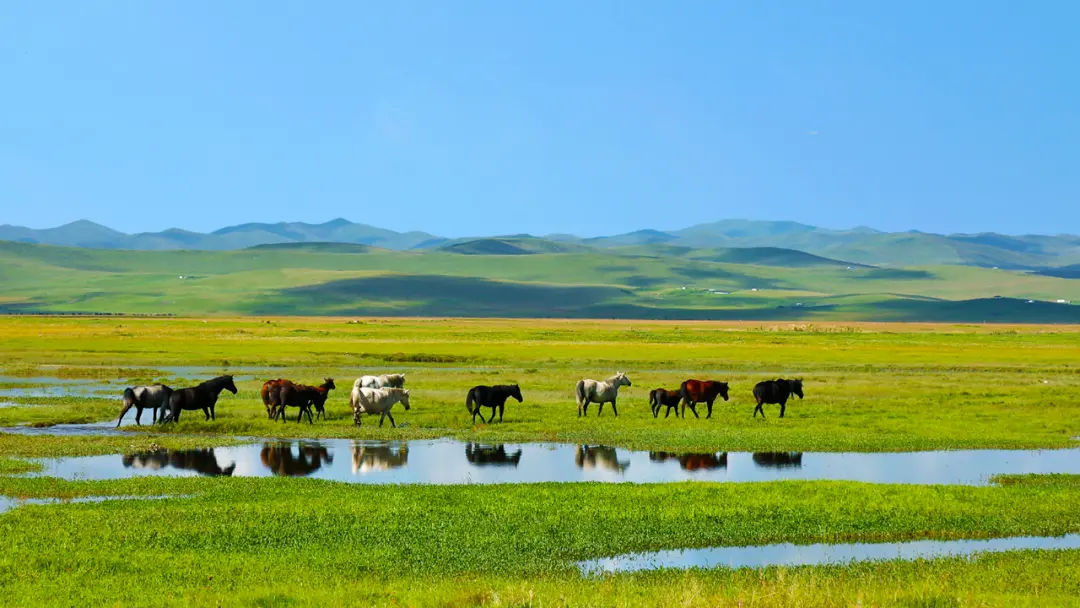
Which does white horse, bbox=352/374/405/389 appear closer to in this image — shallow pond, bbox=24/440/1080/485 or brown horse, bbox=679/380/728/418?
shallow pond, bbox=24/440/1080/485

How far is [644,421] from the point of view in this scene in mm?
35062

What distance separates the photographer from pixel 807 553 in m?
17.9

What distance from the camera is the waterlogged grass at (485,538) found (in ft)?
46.3

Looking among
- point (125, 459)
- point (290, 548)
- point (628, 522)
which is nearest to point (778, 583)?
point (628, 522)

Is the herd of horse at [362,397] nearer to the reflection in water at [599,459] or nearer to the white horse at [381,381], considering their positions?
the white horse at [381,381]

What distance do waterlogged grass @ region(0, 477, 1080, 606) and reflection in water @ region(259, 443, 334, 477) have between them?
2453mm

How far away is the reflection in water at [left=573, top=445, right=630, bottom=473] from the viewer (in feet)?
87.6

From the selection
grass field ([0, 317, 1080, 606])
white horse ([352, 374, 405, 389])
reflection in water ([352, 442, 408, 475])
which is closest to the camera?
grass field ([0, 317, 1080, 606])

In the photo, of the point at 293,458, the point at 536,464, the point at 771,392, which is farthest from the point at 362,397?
the point at 771,392

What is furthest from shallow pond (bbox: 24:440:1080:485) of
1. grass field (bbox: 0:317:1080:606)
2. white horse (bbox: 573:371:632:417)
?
white horse (bbox: 573:371:632:417)

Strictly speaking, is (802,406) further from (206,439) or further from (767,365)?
(767,365)

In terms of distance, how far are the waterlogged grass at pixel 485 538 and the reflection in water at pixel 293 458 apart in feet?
8.05

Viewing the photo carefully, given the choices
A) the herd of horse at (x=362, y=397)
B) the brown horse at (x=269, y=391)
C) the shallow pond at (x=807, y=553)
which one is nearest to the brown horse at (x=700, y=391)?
the herd of horse at (x=362, y=397)

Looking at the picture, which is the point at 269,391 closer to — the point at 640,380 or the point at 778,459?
the point at 778,459
